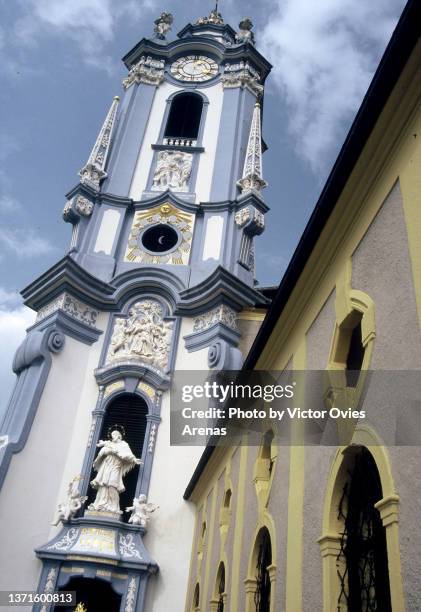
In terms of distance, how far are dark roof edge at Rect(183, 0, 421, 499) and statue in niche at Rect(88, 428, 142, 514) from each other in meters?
8.67

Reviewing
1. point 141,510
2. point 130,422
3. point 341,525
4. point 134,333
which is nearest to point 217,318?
point 134,333

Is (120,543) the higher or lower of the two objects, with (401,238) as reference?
higher

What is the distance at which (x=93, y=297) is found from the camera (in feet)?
57.5

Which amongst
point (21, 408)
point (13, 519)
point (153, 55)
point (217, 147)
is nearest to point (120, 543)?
point (13, 519)

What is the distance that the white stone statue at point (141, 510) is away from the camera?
14.2m

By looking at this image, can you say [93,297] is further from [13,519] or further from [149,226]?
[13,519]

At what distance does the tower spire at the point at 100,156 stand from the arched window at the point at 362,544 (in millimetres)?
17063

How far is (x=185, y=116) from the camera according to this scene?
2369 centimetres

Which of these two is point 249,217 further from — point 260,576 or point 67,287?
point 260,576

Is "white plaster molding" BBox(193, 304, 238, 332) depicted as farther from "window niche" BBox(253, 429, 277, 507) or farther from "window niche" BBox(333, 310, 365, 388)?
"window niche" BBox(333, 310, 365, 388)

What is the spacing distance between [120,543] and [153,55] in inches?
767

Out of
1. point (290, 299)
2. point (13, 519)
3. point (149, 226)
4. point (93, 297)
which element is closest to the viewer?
point (290, 299)

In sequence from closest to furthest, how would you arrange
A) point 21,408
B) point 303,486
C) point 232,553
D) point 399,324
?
point 399,324, point 303,486, point 232,553, point 21,408

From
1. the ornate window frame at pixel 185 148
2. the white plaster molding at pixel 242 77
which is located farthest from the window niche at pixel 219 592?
the white plaster molding at pixel 242 77
